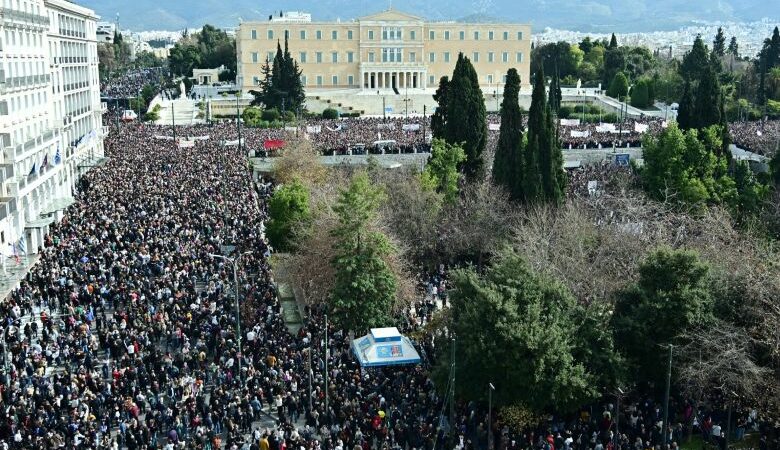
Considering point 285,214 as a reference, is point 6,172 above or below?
above

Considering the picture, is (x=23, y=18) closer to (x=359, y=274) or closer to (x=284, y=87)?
(x=359, y=274)

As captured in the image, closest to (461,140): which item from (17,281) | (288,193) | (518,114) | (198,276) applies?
(518,114)

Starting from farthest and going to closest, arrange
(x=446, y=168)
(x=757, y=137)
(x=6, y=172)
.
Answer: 1. (x=757, y=137)
2. (x=446, y=168)
3. (x=6, y=172)

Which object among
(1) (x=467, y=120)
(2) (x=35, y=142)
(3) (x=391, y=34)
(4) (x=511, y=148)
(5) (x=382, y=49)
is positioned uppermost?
(3) (x=391, y=34)

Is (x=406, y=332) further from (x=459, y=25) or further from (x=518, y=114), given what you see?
(x=459, y=25)

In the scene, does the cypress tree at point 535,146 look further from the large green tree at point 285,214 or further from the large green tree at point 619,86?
the large green tree at point 619,86

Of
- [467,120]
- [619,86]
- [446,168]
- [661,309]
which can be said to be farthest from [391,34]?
[661,309]

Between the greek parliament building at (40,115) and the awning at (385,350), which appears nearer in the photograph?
the awning at (385,350)

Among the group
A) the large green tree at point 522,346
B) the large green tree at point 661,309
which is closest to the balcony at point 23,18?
the large green tree at point 522,346
